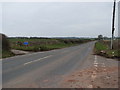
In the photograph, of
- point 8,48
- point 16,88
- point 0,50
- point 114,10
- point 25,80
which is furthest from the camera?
point 114,10

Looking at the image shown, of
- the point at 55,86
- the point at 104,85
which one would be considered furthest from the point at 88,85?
the point at 55,86

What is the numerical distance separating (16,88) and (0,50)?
61.6 ft

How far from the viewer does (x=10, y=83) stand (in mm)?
7863

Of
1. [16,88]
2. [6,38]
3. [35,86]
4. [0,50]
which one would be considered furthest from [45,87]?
[6,38]

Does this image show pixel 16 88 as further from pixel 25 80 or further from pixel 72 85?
pixel 72 85

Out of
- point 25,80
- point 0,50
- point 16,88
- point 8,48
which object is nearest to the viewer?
point 16,88

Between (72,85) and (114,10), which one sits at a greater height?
(114,10)

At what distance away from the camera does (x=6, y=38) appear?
26766 millimetres

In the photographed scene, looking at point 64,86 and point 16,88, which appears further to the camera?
point 64,86

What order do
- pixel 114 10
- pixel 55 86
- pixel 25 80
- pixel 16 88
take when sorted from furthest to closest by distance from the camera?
pixel 114 10 → pixel 25 80 → pixel 55 86 → pixel 16 88

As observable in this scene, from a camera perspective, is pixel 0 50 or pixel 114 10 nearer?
pixel 0 50

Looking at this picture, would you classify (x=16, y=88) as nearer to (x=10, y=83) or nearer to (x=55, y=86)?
(x=10, y=83)

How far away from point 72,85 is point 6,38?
20.6m

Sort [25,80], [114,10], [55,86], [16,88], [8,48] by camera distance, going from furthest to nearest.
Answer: [114,10]
[8,48]
[25,80]
[55,86]
[16,88]
